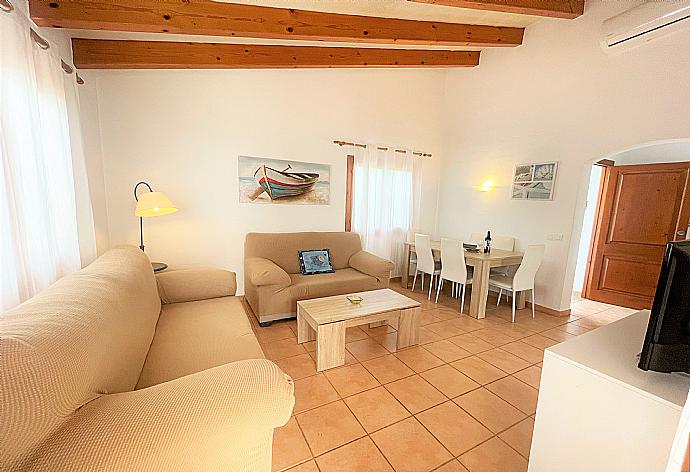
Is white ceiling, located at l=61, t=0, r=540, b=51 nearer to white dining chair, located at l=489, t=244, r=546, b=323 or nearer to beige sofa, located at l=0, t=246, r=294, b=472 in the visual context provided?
beige sofa, located at l=0, t=246, r=294, b=472

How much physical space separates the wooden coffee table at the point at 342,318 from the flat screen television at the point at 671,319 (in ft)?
5.45

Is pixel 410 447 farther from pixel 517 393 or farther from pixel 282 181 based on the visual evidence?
pixel 282 181

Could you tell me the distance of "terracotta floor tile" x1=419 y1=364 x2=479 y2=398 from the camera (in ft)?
6.88

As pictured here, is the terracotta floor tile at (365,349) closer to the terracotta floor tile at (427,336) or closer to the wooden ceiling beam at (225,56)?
the terracotta floor tile at (427,336)

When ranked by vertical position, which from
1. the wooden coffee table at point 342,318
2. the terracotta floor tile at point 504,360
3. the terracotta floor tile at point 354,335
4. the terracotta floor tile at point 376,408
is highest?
the wooden coffee table at point 342,318

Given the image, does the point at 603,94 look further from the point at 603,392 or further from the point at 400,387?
the point at 400,387

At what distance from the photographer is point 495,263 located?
3.46 metres

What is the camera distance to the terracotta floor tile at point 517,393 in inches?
77.1

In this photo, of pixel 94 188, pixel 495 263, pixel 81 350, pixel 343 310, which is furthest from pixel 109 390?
pixel 495 263

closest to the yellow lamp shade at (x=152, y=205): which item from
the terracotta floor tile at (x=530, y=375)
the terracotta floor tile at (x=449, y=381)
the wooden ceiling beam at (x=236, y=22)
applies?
the wooden ceiling beam at (x=236, y=22)

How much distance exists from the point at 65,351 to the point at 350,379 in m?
1.77

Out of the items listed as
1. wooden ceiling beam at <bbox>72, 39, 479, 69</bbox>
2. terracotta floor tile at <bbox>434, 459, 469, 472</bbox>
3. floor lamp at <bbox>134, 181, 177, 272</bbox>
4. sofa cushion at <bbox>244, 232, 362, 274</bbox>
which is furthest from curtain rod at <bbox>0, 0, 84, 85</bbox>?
terracotta floor tile at <bbox>434, 459, 469, 472</bbox>

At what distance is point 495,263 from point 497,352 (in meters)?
1.17

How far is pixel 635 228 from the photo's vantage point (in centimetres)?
373
